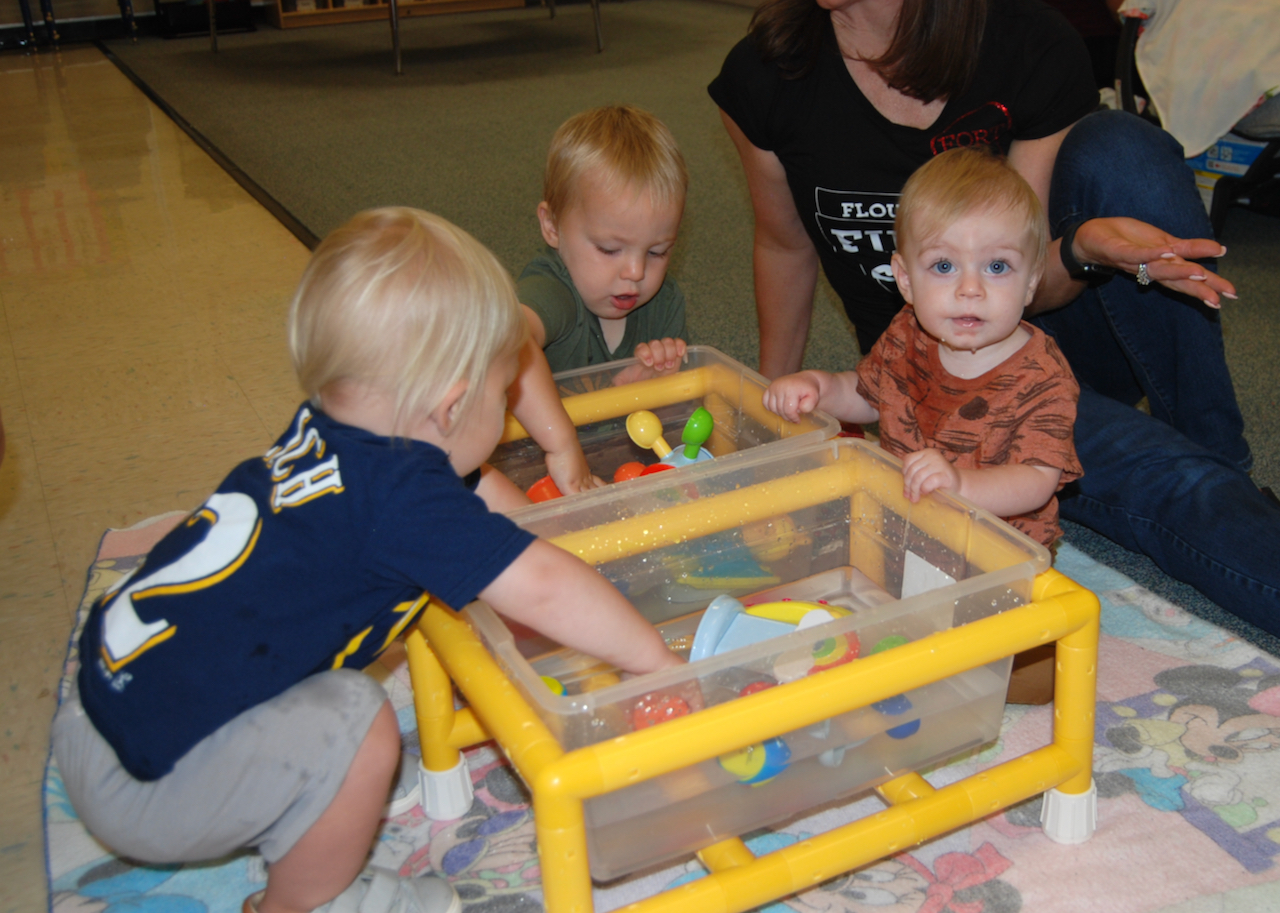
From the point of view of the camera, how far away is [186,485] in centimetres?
131

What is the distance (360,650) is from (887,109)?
2.63 feet

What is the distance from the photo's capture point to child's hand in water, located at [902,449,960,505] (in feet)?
2.63

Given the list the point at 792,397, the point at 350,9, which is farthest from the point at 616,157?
the point at 350,9

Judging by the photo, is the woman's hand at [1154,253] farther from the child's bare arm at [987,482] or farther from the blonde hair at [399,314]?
the blonde hair at [399,314]

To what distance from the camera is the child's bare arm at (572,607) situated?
24.9 inches

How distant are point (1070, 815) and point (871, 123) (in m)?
0.72

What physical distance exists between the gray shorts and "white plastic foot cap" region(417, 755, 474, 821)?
0.18 metres

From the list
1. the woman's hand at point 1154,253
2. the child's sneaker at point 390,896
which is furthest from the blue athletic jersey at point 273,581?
the woman's hand at point 1154,253

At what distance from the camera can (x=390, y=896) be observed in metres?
0.70

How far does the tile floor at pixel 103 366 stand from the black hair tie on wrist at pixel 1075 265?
Result: 0.99m

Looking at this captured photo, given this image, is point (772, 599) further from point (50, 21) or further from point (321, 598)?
point (50, 21)

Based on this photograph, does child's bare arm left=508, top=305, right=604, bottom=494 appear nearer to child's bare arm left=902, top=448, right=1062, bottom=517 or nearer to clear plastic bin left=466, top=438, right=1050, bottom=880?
clear plastic bin left=466, top=438, right=1050, bottom=880

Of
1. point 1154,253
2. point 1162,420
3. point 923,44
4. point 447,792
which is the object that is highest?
Answer: point 923,44

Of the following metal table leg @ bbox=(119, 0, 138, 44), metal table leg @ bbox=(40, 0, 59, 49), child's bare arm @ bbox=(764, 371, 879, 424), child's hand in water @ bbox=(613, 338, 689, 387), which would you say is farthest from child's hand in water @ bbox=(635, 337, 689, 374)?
metal table leg @ bbox=(40, 0, 59, 49)
